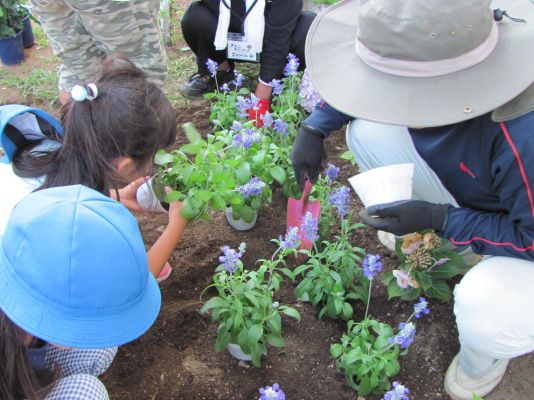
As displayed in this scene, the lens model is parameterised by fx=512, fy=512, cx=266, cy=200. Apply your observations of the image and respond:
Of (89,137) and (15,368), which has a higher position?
(89,137)

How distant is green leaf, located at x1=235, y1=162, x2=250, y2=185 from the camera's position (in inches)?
68.5

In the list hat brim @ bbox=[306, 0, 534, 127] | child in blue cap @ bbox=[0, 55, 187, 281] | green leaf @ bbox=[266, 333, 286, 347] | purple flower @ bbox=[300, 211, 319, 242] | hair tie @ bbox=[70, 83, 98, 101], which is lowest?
green leaf @ bbox=[266, 333, 286, 347]

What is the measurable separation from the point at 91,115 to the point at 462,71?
1050 millimetres

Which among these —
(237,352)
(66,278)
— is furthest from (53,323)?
(237,352)

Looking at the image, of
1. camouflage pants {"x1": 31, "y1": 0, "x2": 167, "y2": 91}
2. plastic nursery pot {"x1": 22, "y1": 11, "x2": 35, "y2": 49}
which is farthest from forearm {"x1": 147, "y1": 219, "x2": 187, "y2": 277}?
plastic nursery pot {"x1": 22, "y1": 11, "x2": 35, "y2": 49}

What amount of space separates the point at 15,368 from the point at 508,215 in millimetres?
1423

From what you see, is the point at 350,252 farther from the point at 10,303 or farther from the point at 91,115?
the point at 10,303

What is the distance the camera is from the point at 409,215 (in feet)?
5.28

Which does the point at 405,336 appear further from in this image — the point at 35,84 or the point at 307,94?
the point at 35,84

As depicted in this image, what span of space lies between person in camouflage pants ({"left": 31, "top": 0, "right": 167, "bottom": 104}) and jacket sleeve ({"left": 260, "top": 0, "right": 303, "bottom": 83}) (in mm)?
605

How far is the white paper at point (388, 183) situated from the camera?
1648 mm

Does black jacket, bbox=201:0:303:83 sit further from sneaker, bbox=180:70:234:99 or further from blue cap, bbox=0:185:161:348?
blue cap, bbox=0:185:161:348

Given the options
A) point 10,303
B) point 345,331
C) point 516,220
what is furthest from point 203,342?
point 516,220

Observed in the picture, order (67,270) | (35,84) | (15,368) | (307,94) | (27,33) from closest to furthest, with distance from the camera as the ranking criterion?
1. (67,270)
2. (15,368)
3. (307,94)
4. (35,84)
5. (27,33)
